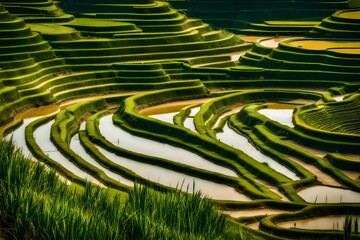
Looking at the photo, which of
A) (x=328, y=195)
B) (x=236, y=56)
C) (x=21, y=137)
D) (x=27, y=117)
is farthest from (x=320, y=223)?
(x=236, y=56)

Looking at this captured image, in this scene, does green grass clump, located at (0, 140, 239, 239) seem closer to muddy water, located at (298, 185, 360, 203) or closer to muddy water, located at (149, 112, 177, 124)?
muddy water, located at (298, 185, 360, 203)

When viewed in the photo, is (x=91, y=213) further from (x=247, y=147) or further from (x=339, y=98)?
(x=339, y=98)

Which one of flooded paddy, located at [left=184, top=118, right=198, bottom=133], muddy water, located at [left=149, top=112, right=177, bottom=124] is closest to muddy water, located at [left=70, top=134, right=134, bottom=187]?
flooded paddy, located at [left=184, top=118, right=198, bottom=133]

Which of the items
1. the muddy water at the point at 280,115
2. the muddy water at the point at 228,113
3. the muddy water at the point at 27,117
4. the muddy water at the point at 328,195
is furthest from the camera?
the muddy water at the point at 228,113

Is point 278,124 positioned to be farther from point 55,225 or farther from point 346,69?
point 55,225

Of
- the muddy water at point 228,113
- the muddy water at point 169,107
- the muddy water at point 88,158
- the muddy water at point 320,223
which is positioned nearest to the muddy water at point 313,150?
the muddy water at point 228,113

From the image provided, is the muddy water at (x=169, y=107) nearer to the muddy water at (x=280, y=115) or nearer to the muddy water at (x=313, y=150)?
the muddy water at (x=280, y=115)
